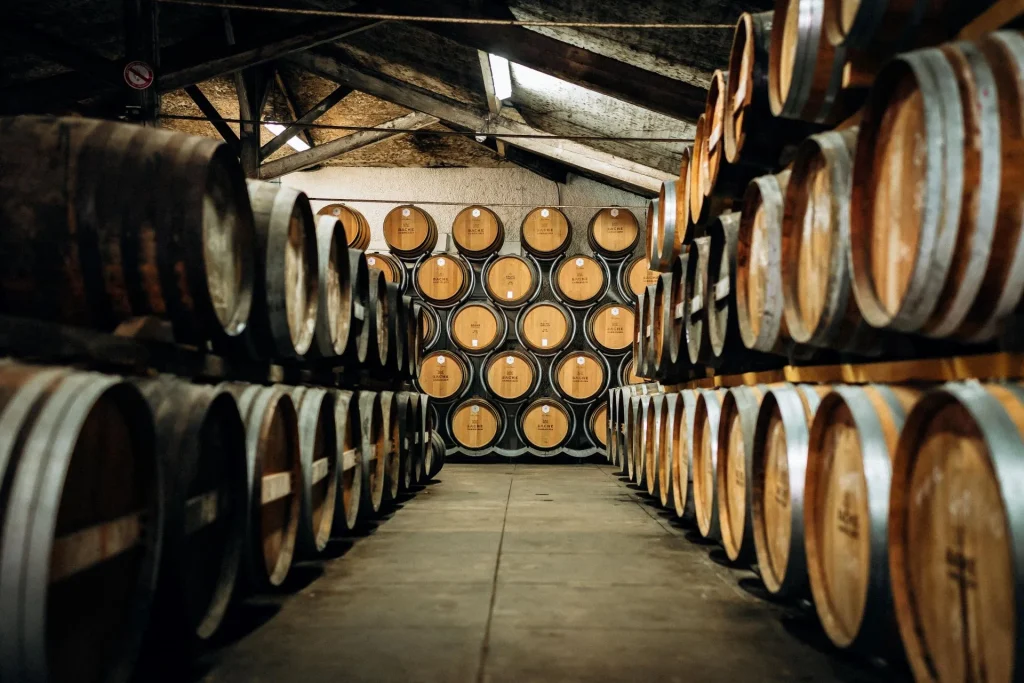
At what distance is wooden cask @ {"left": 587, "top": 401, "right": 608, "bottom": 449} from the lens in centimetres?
995

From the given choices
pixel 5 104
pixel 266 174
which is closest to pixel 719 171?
pixel 5 104

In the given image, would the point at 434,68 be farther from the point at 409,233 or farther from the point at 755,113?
the point at 755,113

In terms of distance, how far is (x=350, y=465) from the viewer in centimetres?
422

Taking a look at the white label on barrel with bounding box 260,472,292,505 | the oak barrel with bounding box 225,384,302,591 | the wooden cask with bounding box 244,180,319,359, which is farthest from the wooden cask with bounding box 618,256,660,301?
the white label on barrel with bounding box 260,472,292,505

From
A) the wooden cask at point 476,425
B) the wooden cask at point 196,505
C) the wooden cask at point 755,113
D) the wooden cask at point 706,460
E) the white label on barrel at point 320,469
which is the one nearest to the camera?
the wooden cask at point 196,505

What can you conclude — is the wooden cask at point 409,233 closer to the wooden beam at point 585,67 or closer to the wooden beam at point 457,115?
the wooden beam at point 457,115

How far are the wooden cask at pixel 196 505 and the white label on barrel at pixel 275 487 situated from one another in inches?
7.7

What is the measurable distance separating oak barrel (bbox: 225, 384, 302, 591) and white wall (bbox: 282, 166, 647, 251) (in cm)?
886

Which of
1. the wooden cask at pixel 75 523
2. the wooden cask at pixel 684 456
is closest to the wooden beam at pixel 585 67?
the wooden cask at pixel 684 456

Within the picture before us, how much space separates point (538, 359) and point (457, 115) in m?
3.37

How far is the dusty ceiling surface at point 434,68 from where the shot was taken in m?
6.32

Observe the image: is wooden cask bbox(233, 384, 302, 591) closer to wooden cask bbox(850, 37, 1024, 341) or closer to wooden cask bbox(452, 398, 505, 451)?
wooden cask bbox(850, 37, 1024, 341)

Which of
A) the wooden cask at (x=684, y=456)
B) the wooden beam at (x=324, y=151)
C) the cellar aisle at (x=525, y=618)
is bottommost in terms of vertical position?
the cellar aisle at (x=525, y=618)

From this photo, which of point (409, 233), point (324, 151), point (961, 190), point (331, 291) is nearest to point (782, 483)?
point (961, 190)
